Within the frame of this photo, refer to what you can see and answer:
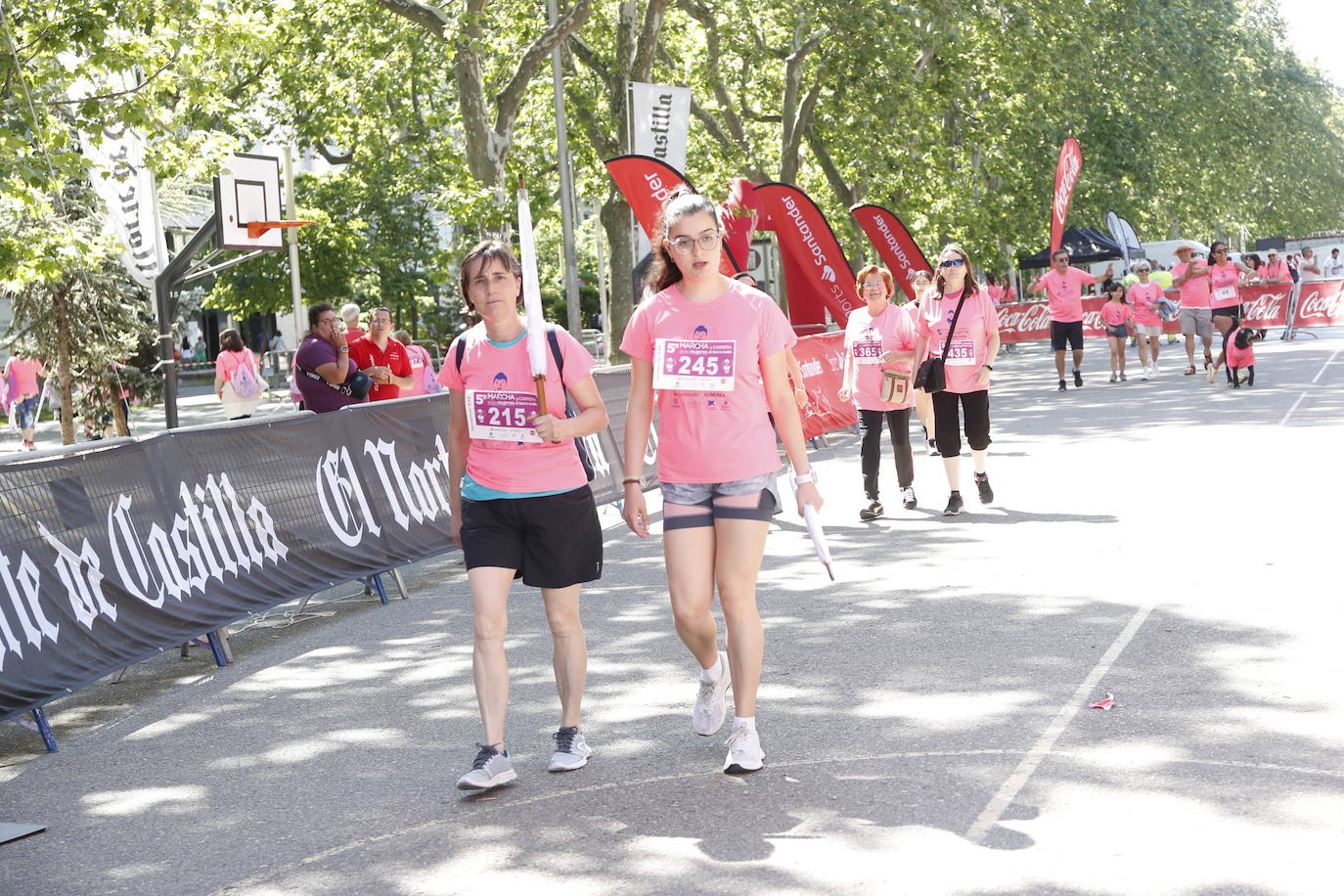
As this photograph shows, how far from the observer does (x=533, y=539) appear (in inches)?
226

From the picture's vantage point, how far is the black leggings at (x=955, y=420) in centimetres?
1185

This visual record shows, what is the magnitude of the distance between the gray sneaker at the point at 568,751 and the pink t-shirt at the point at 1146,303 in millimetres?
20797

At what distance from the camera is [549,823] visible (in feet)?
17.3

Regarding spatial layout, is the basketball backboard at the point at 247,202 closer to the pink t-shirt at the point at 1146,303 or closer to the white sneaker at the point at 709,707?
the pink t-shirt at the point at 1146,303

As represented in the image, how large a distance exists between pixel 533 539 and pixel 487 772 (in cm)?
80

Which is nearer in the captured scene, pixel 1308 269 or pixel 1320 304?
pixel 1320 304

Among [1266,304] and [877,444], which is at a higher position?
[1266,304]

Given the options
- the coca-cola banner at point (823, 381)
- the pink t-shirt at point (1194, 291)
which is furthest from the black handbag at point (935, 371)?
the pink t-shirt at point (1194, 291)

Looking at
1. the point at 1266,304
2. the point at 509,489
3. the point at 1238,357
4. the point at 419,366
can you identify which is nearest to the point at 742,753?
the point at 509,489

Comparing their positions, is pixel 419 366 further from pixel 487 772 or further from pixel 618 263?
pixel 487 772

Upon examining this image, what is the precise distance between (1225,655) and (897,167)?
87.8 ft

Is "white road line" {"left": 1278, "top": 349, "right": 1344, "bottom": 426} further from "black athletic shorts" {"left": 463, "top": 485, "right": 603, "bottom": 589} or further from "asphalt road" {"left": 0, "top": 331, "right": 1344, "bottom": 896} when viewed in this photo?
"black athletic shorts" {"left": 463, "top": 485, "right": 603, "bottom": 589}

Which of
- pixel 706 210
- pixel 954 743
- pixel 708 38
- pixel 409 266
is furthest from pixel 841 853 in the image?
pixel 409 266

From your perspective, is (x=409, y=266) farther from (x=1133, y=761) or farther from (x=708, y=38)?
(x=1133, y=761)
